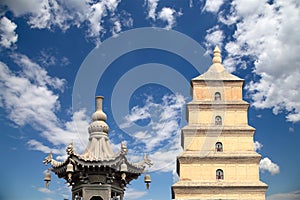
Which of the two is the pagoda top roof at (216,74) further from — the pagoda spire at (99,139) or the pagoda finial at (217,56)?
the pagoda spire at (99,139)

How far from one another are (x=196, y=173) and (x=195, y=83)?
8734 millimetres

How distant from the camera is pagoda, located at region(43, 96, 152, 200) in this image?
14617mm

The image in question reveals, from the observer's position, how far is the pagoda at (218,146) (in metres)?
37.4

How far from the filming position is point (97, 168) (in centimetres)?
1466

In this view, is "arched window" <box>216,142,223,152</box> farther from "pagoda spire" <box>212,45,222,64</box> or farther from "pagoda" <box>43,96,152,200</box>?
"pagoda" <box>43,96,152,200</box>

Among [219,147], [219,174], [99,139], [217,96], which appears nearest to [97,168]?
[99,139]

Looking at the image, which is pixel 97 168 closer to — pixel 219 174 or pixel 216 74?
pixel 219 174

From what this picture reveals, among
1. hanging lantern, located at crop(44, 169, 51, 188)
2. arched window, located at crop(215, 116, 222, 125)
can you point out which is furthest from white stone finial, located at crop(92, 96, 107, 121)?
arched window, located at crop(215, 116, 222, 125)

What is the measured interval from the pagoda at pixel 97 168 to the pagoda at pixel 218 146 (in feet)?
74.0

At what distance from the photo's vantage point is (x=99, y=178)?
14836mm

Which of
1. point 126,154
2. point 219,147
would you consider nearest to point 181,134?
point 219,147

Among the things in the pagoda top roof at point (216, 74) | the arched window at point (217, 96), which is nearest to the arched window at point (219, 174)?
the arched window at point (217, 96)

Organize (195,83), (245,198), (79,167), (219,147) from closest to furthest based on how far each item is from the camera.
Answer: (79,167)
(245,198)
(219,147)
(195,83)

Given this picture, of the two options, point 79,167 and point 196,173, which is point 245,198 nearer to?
point 196,173
